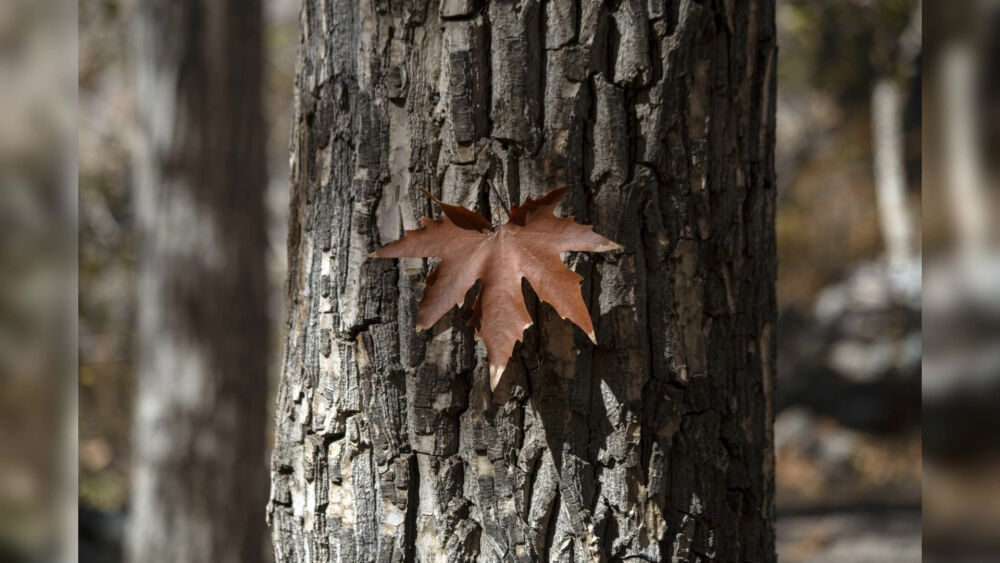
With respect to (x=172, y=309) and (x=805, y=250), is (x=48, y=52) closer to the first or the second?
(x=172, y=309)

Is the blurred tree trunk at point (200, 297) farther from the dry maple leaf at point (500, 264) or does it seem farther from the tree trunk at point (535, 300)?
the dry maple leaf at point (500, 264)

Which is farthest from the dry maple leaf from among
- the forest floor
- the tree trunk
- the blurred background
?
the forest floor

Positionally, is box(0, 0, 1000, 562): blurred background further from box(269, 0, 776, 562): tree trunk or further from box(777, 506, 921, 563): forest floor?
box(269, 0, 776, 562): tree trunk

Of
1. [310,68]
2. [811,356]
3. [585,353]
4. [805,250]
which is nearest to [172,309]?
[310,68]

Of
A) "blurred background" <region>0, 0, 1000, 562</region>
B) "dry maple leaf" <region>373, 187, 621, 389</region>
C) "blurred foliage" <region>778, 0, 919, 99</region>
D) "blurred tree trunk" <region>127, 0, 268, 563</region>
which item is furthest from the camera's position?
"blurred foliage" <region>778, 0, 919, 99</region>

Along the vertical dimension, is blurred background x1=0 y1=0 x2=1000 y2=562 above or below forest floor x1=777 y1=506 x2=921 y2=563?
above

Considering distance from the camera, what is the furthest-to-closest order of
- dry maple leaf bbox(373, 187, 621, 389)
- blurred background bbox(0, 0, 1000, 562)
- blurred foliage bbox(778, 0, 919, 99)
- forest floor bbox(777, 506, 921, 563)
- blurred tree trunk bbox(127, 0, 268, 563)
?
forest floor bbox(777, 506, 921, 563) < blurred foliage bbox(778, 0, 919, 99) < blurred tree trunk bbox(127, 0, 268, 563) < dry maple leaf bbox(373, 187, 621, 389) < blurred background bbox(0, 0, 1000, 562)

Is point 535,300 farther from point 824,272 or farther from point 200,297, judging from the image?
point 824,272

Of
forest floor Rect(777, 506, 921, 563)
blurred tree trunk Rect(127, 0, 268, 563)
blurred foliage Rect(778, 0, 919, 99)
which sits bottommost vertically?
forest floor Rect(777, 506, 921, 563)
